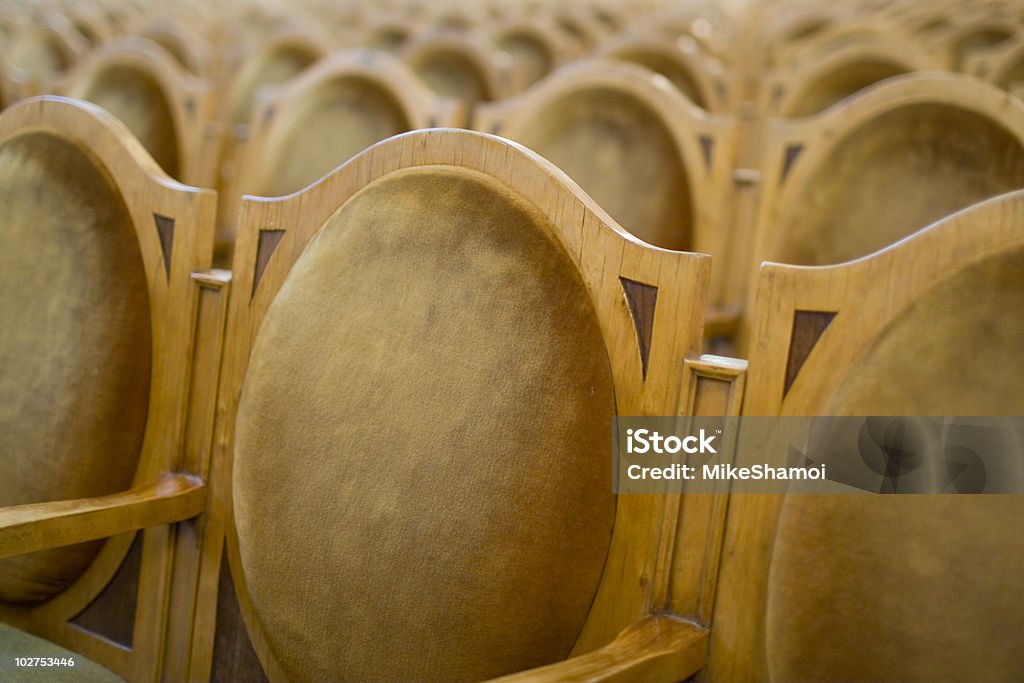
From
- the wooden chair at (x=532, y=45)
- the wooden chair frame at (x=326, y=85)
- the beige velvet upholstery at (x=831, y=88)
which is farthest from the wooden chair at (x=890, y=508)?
the wooden chair at (x=532, y=45)

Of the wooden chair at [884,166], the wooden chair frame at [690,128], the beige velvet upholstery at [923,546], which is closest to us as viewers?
the beige velvet upholstery at [923,546]

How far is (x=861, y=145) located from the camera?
2.91 feet

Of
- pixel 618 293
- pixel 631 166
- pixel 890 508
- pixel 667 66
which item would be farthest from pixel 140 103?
pixel 890 508

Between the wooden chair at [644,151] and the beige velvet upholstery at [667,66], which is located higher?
the beige velvet upholstery at [667,66]

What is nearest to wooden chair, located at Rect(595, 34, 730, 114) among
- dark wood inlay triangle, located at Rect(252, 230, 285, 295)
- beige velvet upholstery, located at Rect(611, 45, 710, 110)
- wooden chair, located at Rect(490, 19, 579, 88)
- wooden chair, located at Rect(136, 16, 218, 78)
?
beige velvet upholstery, located at Rect(611, 45, 710, 110)

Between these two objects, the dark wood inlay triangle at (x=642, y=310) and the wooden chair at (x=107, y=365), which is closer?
the dark wood inlay triangle at (x=642, y=310)

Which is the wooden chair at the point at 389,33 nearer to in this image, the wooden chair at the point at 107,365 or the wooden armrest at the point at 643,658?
the wooden chair at the point at 107,365

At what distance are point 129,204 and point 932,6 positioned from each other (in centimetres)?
222

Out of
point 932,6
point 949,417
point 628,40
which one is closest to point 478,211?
point 949,417

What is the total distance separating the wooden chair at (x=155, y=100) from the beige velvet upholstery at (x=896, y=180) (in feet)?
2.55

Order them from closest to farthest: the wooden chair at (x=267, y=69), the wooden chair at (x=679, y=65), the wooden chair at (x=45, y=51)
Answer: the wooden chair at (x=679, y=65) < the wooden chair at (x=267, y=69) < the wooden chair at (x=45, y=51)

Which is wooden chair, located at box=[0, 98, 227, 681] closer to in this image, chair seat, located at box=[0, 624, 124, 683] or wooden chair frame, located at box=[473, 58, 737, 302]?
chair seat, located at box=[0, 624, 124, 683]

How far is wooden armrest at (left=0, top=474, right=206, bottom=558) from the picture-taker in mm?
534

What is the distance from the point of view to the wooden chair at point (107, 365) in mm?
630
